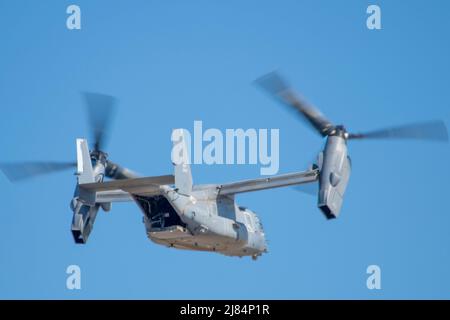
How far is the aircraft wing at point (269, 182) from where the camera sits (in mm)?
33562

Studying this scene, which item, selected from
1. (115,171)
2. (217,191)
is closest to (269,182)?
(217,191)

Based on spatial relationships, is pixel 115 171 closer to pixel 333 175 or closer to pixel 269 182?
pixel 269 182

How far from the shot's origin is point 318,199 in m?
32.2

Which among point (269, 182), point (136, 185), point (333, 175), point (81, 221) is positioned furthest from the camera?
point (81, 221)

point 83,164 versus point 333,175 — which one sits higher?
point 83,164

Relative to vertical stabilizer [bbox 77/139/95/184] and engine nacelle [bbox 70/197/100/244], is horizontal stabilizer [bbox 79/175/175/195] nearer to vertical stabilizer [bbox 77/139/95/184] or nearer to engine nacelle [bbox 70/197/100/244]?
vertical stabilizer [bbox 77/139/95/184]

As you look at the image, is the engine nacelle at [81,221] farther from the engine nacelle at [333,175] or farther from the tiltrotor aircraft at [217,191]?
the engine nacelle at [333,175]

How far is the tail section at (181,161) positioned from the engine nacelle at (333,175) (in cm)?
389

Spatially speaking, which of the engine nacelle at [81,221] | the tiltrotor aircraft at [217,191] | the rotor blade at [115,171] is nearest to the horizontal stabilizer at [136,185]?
the tiltrotor aircraft at [217,191]

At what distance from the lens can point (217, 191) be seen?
35.1 m

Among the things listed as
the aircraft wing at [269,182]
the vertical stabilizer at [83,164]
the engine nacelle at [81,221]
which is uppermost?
the vertical stabilizer at [83,164]

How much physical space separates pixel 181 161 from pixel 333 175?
14.7 ft

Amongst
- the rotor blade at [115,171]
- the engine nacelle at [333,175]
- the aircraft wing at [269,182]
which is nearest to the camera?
the engine nacelle at [333,175]

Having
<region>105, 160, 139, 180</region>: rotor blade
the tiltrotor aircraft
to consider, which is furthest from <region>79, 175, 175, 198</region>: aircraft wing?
<region>105, 160, 139, 180</region>: rotor blade
